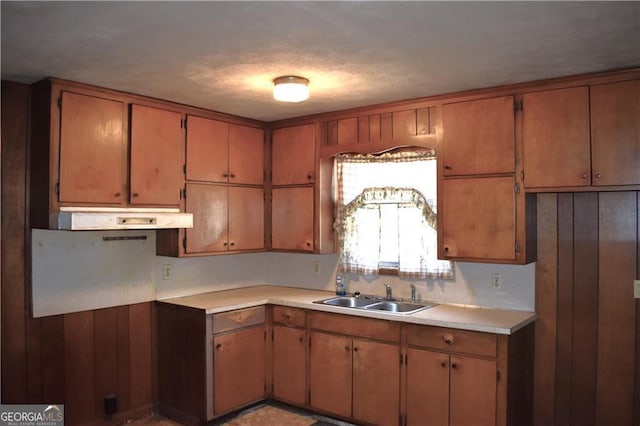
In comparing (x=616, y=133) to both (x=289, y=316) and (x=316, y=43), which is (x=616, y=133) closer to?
(x=316, y=43)

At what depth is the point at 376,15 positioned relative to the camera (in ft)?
6.77

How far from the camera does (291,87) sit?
296 centimetres

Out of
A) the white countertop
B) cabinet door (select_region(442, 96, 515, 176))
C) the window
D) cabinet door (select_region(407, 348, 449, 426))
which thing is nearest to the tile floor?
cabinet door (select_region(407, 348, 449, 426))

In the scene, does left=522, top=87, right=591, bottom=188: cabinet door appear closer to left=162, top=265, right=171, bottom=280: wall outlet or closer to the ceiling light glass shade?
the ceiling light glass shade

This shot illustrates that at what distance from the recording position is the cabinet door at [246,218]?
4.11 m

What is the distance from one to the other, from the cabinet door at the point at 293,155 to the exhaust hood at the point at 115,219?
109cm

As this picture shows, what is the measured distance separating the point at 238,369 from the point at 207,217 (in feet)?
3.84

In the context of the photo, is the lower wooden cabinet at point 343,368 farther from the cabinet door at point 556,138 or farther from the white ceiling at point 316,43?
the white ceiling at point 316,43

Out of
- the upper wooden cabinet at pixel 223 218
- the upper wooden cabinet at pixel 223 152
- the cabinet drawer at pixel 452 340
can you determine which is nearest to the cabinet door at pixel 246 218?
the upper wooden cabinet at pixel 223 218

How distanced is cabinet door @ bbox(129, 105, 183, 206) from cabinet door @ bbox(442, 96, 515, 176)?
6.30ft

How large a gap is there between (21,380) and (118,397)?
70cm

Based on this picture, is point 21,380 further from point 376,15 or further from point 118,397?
point 376,15

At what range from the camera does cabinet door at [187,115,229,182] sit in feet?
12.4

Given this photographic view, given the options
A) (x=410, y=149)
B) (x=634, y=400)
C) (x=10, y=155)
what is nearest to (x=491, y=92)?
(x=410, y=149)
